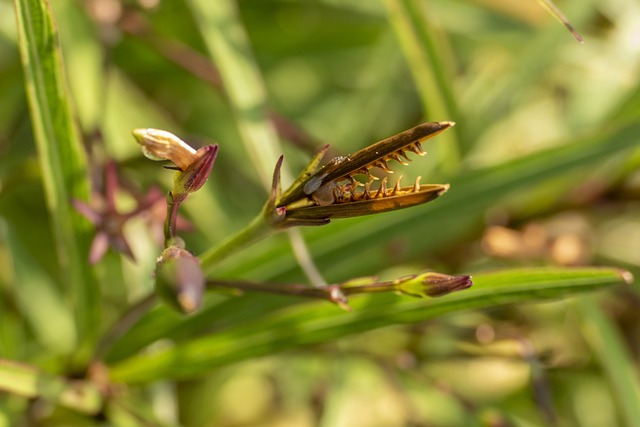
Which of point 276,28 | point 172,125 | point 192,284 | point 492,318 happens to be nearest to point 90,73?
point 172,125

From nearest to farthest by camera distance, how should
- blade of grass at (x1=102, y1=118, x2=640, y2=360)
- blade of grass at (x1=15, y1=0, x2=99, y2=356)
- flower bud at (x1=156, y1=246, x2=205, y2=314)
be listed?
flower bud at (x1=156, y1=246, x2=205, y2=314) < blade of grass at (x1=15, y1=0, x2=99, y2=356) < blade of grass at (x1=102, y1=118, x2=640, y2=360)

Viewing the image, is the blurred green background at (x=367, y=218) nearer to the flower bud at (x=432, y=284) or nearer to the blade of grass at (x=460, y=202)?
the blade of grass at (x=460, y=202)

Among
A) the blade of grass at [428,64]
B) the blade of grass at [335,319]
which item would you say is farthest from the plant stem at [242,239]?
the blade of grass at [428,64]

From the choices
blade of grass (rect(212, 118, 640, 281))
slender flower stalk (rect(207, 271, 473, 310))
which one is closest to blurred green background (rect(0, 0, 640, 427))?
blade of grass (rect(212, 118, 640, 281))

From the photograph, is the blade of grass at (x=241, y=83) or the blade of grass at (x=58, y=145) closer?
the blade of grass at (x=58, y=145)

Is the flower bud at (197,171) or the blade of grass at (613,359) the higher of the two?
the flower bud at (197,171)

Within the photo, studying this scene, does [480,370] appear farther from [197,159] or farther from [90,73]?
[197,159]

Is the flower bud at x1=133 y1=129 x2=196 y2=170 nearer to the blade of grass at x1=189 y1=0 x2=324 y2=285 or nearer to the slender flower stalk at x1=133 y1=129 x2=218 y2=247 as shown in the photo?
the slender flower stalk at x1=133 y1=129 x2=218 y2=247
